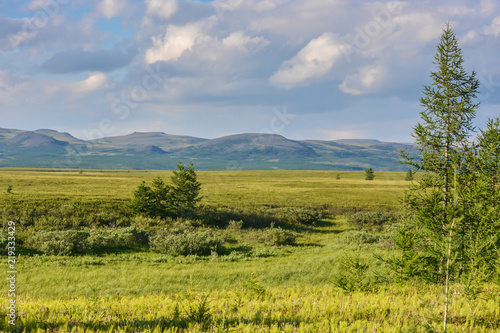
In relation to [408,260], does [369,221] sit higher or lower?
lower

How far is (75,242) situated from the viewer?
17.8 m

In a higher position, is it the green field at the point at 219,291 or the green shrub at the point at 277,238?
the green field at the point at 219,291

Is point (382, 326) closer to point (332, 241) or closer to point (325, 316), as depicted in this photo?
point (325, 316)

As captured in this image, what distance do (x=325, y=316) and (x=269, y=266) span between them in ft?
32.4

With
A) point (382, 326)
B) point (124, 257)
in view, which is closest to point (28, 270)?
point (124, 257)

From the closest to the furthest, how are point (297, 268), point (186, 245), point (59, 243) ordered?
point (297, 268) < point (59, 243) < point (186, 245)

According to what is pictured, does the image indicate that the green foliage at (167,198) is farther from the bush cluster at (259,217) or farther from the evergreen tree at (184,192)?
the bush cluster at (259,217)

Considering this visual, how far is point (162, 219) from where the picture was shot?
2906cm

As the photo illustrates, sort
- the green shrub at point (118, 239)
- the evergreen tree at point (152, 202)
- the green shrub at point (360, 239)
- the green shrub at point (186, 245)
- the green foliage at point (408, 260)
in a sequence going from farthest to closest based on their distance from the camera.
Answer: the evergreen tree at point (152, 202)
the green shrub at point (360, 239)
the green shrub at point (186, 245)
the green shrub at point (118, 239)
the green foliage at point (408, 260)

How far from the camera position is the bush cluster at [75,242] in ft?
54.5

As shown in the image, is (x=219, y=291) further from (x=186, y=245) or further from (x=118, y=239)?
(x=118, y=239)

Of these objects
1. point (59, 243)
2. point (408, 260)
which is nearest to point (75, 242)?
point (59, 243)

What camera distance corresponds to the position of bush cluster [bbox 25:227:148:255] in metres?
16.6

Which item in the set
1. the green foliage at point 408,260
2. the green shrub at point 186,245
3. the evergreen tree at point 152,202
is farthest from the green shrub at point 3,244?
the green foliage at point 408,260
